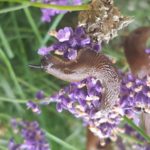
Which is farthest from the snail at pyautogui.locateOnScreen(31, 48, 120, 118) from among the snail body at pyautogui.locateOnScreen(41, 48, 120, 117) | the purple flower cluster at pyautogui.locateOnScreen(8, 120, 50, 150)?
the purple flower cluster at pyautogui.locateOnScreen(8, 120, 50, 150)

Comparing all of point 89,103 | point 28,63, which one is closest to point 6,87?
point 28,63

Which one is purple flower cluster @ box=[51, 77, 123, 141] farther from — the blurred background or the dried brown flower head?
the blurred background

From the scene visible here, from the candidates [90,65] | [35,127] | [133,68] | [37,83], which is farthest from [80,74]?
[37,83]

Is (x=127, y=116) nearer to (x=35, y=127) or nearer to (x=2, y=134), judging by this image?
(x=35, y=127)

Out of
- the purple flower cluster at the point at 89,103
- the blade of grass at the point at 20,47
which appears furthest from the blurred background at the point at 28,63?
the purple flower cluster at the point at 89,103

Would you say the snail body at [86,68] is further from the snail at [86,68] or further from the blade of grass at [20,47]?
the blade of grass at [20,47]

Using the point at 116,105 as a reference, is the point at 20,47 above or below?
above

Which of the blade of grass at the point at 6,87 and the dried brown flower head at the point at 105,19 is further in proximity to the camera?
the blade of grass at the point at 6,87

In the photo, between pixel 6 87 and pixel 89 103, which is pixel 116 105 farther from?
pixel 6 87

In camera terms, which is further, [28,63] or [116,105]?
[28,63]
